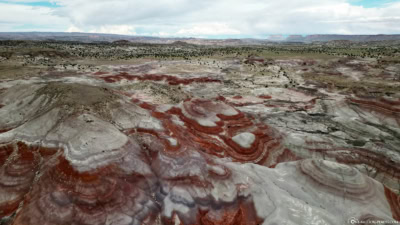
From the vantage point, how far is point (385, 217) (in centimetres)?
1095

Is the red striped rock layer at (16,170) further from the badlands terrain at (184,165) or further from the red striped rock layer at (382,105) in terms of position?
the red striped rock layer at (382,105)

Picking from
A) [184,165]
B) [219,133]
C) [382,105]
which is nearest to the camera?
[184,165]

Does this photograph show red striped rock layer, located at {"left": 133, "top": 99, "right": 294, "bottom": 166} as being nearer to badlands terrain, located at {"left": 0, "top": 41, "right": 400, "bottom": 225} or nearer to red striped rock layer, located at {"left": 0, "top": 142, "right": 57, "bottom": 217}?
badlands terrain, located at {"left": 0, "top": 41, "right": 400, "bottom": 225}

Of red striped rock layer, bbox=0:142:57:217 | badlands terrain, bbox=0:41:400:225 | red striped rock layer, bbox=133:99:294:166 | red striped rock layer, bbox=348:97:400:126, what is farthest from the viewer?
red striped rock layer, bbox=348:97:400:126

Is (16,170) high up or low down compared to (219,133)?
up

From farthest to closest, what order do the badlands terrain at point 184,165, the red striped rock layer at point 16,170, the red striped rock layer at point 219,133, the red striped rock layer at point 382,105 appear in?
the red striped rock layer at point 382,105
the red striped rock layer at point 219,133
the red striped rock layer at point 16,170
the badlands terrain at point 184,165

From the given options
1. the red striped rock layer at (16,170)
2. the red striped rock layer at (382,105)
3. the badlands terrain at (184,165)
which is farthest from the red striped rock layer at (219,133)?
the red striped rock layer at (382,105)

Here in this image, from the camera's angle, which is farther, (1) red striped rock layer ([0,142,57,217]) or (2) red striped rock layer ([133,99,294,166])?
(2) red striped rock layer ([133,99,294,166])

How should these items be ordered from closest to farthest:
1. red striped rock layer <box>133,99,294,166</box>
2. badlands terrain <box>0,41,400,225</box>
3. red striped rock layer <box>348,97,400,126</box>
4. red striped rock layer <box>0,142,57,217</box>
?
badlands terrain <box>0,41,400,225</box> → red striped rock layer <box>0,142,57,217</box> → red striped rock layer <box>133,99,294,166</box> → red striped rock layer <box>348,97,400,126</box>

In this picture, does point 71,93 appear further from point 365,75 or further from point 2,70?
point 365,75

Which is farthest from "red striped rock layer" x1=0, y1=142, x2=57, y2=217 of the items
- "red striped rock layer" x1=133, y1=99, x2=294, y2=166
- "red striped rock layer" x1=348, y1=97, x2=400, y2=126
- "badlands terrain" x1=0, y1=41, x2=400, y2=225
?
"red striped rock layer" x1=348, y1=97, x2=400, y2=126

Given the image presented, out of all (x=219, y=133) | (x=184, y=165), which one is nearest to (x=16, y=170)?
(x=184, y=165)

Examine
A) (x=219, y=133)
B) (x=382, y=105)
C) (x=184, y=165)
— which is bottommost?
(x=219, y=133)

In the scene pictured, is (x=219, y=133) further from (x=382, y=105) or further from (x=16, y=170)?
(x=382, y=105)
